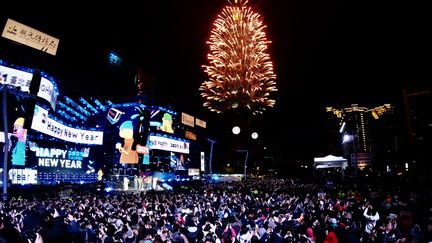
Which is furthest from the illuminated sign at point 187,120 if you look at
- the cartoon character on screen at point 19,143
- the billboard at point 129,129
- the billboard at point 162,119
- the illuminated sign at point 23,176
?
the cartoon character on screen at point 19,143

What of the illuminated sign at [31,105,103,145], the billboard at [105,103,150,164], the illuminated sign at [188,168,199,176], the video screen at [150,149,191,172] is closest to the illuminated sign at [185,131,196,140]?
the illuminated sign at [188,168,199,176]

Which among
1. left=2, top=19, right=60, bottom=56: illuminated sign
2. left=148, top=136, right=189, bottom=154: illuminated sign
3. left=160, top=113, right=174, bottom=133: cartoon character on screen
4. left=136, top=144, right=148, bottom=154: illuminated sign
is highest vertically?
left=2, top=19, right=60, bottom=56: illuminated sign

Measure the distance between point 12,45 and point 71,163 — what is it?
40.0 ft

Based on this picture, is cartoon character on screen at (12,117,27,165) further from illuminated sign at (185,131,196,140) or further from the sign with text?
illuminated sign at (185,131,196,140)

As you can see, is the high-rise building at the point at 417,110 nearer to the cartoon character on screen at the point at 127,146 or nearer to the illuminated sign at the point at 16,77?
the cartoon character on screen at the point at 127,146

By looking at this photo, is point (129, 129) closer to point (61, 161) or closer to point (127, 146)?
point (127, 146)

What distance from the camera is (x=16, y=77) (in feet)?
87.7

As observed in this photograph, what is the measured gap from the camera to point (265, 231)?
1179cm

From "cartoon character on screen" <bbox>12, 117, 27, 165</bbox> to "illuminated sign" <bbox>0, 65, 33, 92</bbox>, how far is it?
9.26ft

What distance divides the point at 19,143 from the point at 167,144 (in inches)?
1353

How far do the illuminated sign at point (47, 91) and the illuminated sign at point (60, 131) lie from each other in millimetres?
999

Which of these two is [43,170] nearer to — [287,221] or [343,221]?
[287,221]

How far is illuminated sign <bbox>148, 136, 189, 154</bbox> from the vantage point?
57.4 meters

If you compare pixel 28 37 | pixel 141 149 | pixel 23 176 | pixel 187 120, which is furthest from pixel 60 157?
pixel 187 120
